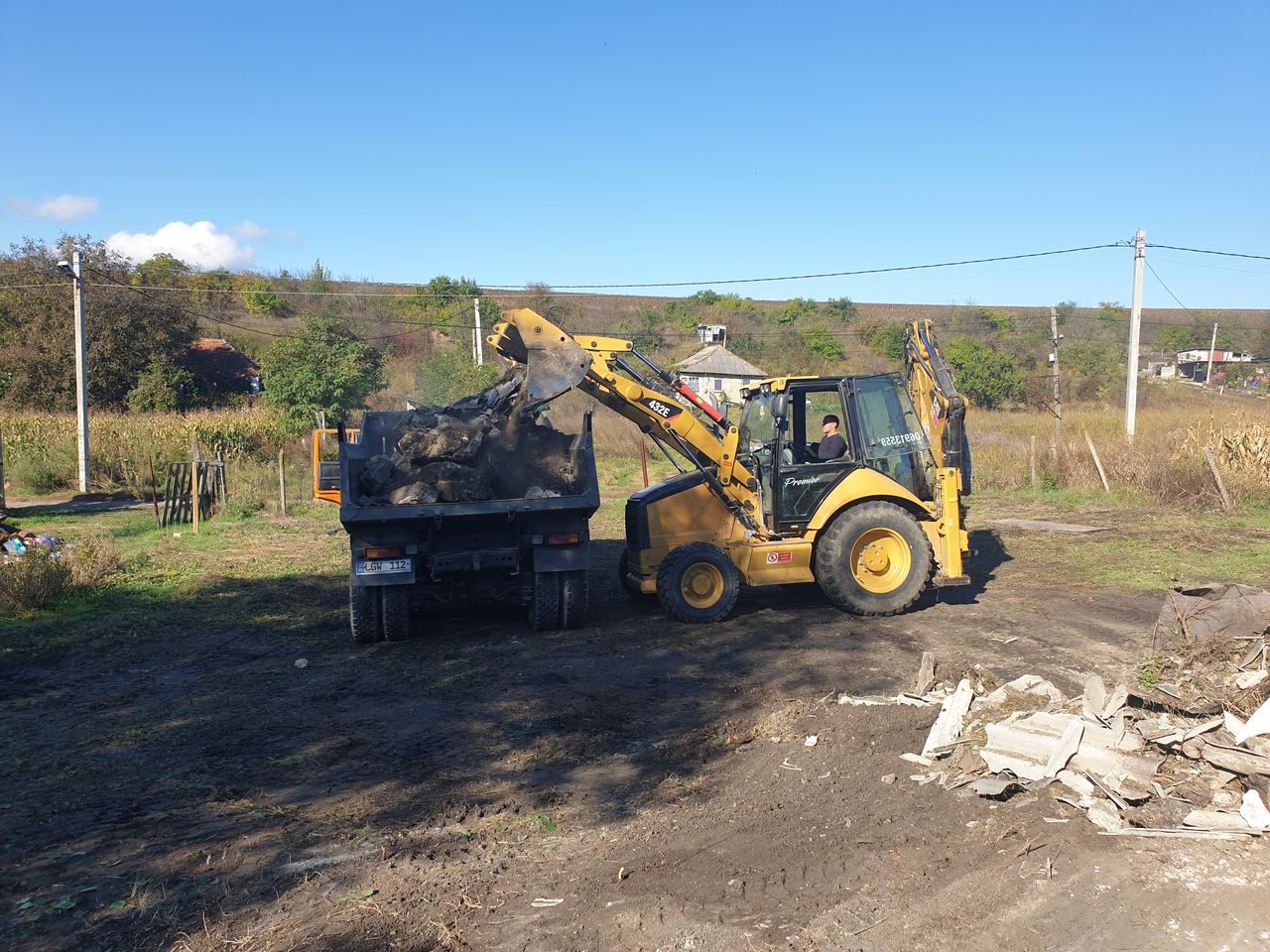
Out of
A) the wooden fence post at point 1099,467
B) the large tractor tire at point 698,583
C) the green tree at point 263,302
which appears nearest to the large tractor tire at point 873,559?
the large tractor tire at point 698,583

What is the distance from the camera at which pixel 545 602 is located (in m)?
9.06

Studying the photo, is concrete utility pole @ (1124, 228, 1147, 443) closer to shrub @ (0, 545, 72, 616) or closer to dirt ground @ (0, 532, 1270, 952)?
dirt ground @ (0, 532, 1270, 952)

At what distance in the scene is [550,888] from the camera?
13.8ft

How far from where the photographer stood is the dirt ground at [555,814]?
382 centimetres

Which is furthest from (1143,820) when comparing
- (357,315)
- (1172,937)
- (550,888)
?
(357,315)

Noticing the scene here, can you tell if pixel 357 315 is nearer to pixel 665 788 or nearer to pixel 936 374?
pixel 936 374

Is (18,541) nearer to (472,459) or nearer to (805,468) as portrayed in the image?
(472,459)

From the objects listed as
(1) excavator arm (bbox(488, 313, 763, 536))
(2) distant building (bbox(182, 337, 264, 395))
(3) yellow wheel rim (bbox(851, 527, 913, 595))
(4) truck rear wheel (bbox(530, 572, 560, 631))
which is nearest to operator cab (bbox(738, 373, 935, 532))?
(1) excavator arm (bbox(488, 313, 763, 536))

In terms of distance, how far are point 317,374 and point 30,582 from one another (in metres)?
19.2

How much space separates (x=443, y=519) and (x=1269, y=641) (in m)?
6.12

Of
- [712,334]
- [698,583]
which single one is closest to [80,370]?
[698,583]

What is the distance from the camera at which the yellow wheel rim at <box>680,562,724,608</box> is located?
945cm

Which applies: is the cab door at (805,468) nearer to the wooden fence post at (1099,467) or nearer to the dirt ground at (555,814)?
the dirt ground at (555,814)

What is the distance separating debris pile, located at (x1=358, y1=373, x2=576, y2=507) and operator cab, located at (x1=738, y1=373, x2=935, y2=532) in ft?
6.69
